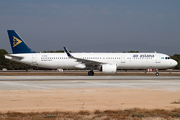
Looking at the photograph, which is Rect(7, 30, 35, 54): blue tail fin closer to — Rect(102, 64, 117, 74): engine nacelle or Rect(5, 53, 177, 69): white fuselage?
Rect(5, 53, 177, 69): white fuselage

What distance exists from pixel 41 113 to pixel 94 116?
2.24 metres

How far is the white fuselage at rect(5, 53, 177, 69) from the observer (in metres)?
36.1

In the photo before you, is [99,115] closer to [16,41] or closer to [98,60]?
[98,60]

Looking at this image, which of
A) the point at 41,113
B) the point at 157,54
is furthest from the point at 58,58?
the point at 41,113

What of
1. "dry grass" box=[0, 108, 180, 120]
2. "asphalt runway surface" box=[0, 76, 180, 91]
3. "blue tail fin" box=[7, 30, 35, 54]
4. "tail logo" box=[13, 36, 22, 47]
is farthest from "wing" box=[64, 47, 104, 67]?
"dry grass" box=[0, 108, 180, 120]

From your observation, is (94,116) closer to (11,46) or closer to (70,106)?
(70,106)

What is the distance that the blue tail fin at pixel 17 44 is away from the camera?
3838 cm

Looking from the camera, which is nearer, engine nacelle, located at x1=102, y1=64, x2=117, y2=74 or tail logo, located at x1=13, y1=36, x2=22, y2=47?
engine nacelle, located at x1=102, y1=64, x2=117, y2=74

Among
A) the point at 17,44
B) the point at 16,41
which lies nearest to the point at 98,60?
the point at 17,44

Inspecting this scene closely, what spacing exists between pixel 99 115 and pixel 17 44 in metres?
32.6

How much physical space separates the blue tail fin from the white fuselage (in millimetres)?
1116

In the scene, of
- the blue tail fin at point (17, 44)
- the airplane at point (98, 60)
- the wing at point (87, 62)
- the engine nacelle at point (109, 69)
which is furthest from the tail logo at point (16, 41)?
the engine nacelle at point (109, 69)

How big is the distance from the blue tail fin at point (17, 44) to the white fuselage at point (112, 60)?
43.9 inches

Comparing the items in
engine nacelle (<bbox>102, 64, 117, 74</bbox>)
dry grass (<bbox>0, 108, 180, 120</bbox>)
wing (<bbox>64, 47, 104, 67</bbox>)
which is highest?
wing (<bbox>64, 47, 104, 67</bbox>)
